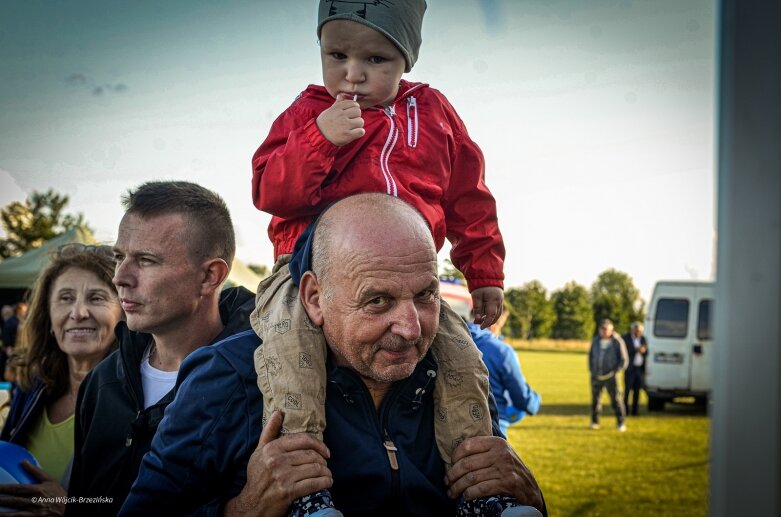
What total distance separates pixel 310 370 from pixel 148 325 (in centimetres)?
84

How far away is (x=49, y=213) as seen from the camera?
11.6 feet

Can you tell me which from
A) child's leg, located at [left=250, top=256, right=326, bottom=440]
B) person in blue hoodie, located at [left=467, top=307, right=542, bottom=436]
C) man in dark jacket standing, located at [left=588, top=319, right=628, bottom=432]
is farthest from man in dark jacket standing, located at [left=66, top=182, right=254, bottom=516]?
man in dark jacket standing, located at [left=588, top=319, right=628, bottom=432]

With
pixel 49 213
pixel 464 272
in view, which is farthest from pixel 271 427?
pixel 49 213

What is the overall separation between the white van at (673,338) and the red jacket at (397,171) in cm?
1440

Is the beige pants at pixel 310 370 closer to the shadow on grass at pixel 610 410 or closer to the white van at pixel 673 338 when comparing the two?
the white van at pixel 673 338

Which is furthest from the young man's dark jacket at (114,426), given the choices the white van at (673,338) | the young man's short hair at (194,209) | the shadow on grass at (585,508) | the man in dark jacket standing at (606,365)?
the white van at (673,338)

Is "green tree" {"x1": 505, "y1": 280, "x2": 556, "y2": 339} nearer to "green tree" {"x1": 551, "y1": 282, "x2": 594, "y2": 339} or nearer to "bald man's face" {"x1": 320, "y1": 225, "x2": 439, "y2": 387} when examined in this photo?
"bald man's face" {"x1": 320, "y1": 225, "x2": 439, "y2": 387}

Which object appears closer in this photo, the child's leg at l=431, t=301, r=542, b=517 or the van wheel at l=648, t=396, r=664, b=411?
the child's leg at l=431, t=301, r=542, b=517

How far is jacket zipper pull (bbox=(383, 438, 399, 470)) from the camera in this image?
179 cm

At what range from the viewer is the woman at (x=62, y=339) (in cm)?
287

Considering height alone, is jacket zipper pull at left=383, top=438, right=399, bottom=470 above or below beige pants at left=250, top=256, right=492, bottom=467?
below

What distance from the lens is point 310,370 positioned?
5.78 feet

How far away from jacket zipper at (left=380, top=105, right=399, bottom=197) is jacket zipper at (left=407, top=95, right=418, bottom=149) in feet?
0.13

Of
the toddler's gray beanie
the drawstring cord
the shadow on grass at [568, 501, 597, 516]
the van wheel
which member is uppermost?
the toddler's gray beanie
